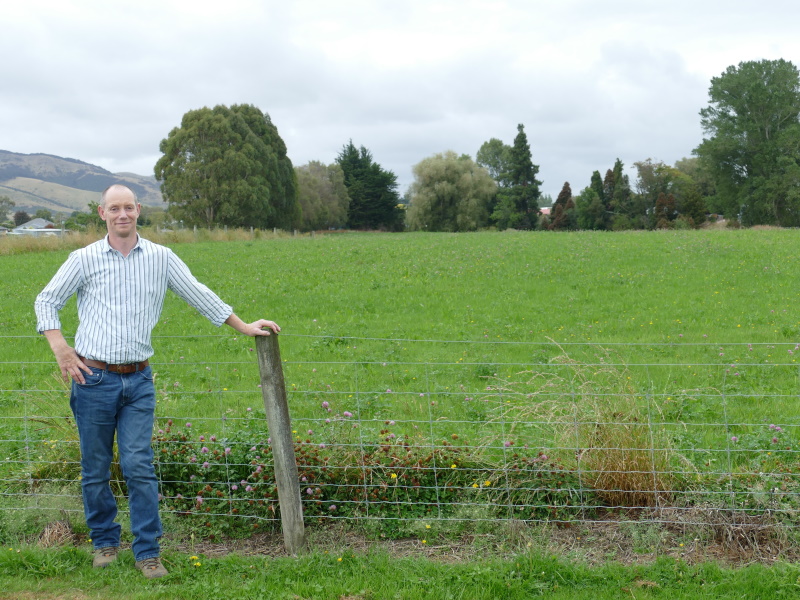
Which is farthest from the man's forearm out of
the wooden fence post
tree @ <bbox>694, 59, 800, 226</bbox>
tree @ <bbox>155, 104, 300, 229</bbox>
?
tree @ <bbox>694, 59, 800, 226</bbox>

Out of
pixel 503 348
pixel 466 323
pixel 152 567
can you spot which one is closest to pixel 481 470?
pixel 152 567

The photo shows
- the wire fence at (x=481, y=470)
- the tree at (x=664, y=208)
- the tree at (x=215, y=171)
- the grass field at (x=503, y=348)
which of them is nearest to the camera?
the wire fence at (x=481, y=470)

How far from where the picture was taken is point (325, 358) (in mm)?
10523

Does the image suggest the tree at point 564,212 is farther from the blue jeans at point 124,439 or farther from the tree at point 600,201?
the blue jeans at point 124,439

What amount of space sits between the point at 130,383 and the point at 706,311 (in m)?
12.6

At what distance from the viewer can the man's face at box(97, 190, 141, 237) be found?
12.9 feet

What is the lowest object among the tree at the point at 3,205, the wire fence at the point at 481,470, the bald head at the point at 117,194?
the wire fence at the point at 481,470

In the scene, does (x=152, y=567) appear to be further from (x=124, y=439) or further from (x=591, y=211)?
(x=591, y=211)

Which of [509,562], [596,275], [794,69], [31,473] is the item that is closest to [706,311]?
[596,275]

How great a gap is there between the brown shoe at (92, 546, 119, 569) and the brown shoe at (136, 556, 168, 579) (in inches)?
8.3

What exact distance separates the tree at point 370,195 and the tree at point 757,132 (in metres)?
33.5

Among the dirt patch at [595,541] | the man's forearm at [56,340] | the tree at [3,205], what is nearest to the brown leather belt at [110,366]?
the man's forearm at [56,340]

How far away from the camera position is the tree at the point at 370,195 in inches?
3137

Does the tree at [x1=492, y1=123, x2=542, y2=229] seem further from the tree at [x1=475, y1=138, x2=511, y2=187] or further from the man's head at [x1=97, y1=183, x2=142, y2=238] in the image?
Result: the man's head at [x1=97, y1=183, x2=142, y2=238]
